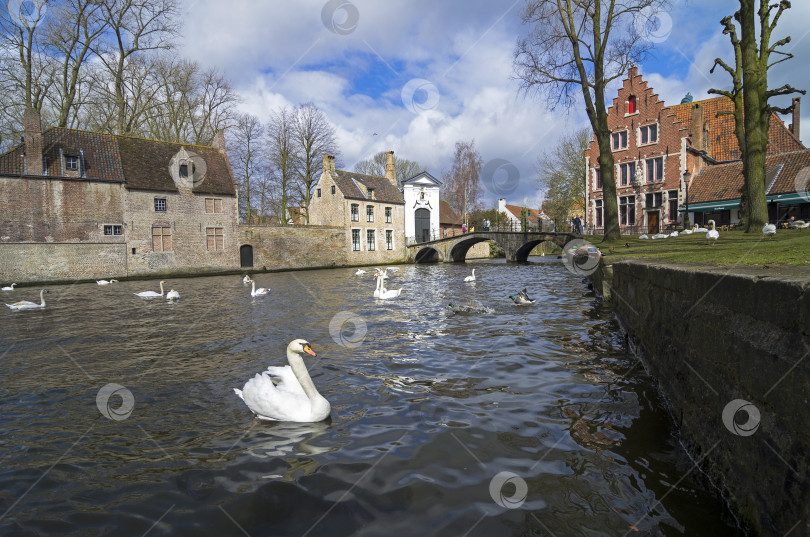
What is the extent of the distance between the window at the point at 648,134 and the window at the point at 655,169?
1.47 metres

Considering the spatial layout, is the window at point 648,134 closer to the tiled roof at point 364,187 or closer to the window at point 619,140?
the window at point 619,140

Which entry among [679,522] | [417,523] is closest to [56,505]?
[417,523]

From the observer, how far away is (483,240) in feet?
151

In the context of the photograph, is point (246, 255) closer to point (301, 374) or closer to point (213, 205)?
point (213, 205)

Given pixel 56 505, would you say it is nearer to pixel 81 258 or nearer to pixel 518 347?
pixel 518 347

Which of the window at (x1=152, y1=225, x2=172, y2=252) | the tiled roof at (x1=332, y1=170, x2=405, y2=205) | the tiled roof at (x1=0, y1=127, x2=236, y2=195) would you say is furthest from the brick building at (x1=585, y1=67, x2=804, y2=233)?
the window at (x1=152, y1=225, x2=172, y2=252)

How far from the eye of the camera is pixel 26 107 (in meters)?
28.0

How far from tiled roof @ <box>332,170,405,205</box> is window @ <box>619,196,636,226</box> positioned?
73.5 feet

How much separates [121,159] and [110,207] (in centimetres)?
377

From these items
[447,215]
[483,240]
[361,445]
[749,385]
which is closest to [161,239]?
[483,240]

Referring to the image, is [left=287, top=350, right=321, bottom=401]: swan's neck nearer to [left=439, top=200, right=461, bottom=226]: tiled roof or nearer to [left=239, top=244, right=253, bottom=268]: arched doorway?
[left=239, top=244, right=253, bottom=268]: arched doorway

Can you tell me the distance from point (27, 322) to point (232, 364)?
29.4ft

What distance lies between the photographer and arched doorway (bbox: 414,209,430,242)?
51.4 m

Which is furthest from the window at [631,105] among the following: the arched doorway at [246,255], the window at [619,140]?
the arched doorway at [246,255]
